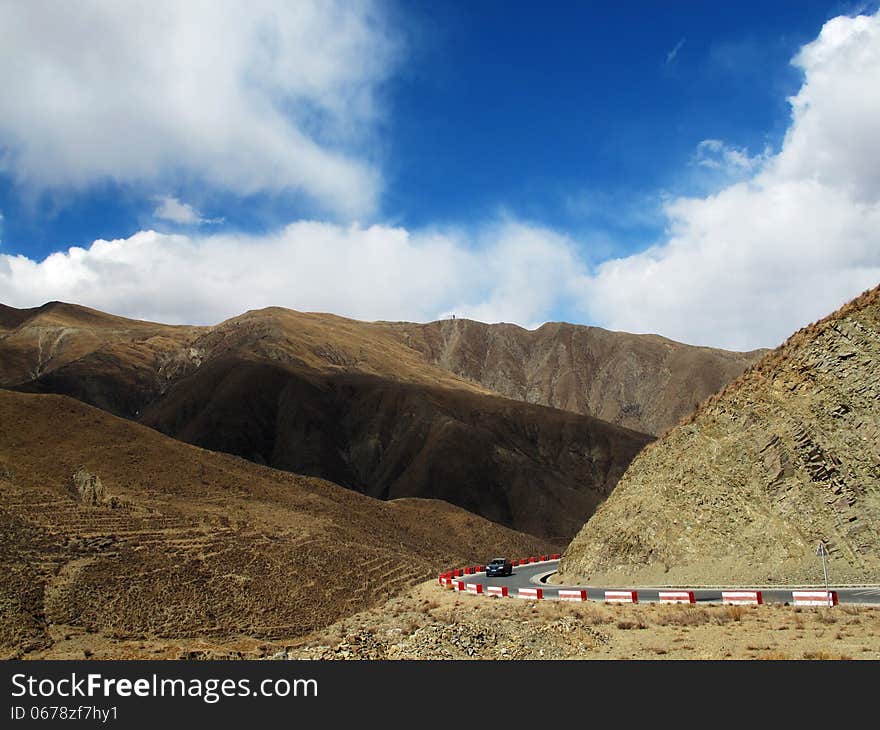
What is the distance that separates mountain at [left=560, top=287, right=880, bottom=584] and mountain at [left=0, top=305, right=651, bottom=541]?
63.7m

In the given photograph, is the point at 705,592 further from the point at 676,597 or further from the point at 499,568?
the point at 499,568

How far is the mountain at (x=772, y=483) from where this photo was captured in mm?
27672

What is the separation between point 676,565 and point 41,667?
24.1m

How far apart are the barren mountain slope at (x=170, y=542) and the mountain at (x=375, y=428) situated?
36.8 metres

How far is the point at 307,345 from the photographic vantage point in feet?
544

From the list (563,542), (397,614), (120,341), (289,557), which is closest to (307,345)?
(120,341)

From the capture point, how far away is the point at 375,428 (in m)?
125

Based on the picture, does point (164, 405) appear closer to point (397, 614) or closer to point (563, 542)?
point (563, 542)

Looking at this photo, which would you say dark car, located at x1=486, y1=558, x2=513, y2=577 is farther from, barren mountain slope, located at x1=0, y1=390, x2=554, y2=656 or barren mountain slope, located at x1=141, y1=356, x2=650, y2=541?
barren mountain slope, located at x1=141, y1=356, x2=650, y2=541

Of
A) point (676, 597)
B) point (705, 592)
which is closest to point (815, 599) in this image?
point (676, 597)

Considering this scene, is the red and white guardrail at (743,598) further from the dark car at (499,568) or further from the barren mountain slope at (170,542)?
the barren mountain slope at (170,542)

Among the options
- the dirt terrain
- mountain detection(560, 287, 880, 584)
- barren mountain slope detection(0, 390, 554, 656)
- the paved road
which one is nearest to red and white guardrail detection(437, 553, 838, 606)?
the paved road

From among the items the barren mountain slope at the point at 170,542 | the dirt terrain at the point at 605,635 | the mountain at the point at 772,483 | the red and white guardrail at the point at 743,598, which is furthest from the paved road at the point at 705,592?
the barren mountain slope at the point at 170,542

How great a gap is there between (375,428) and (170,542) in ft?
269
